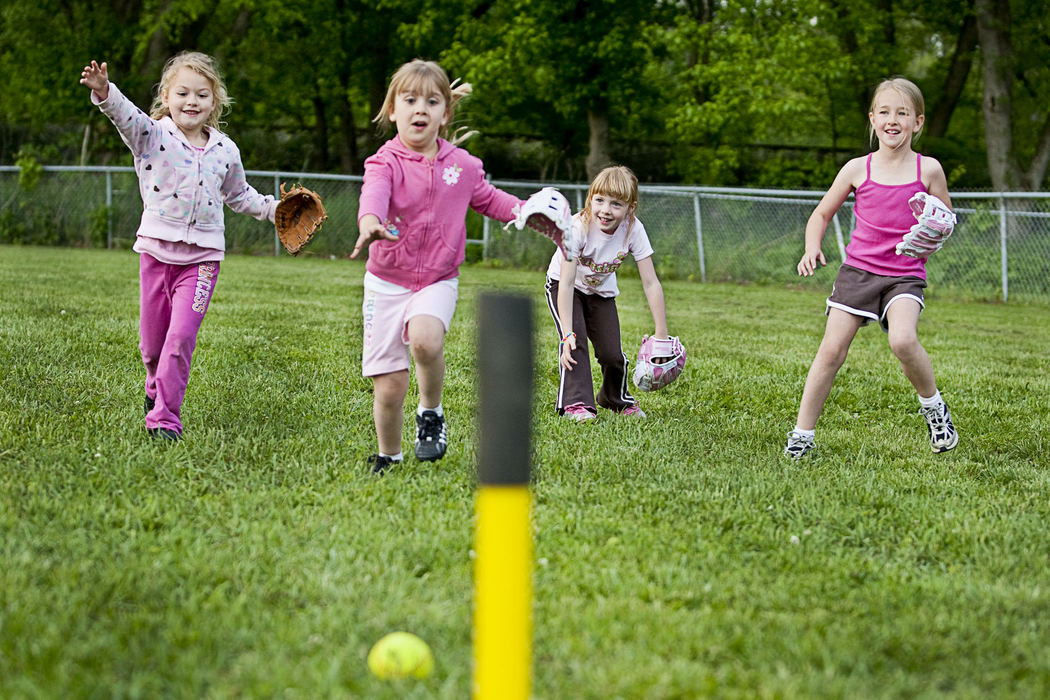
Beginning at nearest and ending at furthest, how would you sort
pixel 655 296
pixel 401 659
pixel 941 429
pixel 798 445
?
pixel 401 659 → pixel 798 445 → pixel 941 429 → pixel 655 296

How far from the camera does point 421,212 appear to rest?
164 inches

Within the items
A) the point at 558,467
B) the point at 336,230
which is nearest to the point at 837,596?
the point at 558,467

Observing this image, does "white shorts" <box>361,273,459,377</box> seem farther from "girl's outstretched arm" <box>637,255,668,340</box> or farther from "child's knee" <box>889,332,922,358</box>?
"child's knee" <box>889,332,922,358</box>

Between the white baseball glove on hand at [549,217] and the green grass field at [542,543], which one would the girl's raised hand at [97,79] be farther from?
the white baseball glove on hand at [549,217]

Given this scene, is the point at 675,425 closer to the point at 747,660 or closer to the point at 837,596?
the point at 837,596

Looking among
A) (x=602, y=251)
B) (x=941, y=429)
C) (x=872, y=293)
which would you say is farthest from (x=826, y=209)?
(x=602, y=251)

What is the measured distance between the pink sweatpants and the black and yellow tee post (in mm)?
3324

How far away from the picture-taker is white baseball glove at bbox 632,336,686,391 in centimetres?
593

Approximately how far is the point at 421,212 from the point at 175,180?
1.51 meters

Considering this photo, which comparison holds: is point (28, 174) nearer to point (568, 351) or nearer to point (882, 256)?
point (568, 351)

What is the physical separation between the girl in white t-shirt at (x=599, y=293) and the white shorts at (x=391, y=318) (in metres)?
1.49

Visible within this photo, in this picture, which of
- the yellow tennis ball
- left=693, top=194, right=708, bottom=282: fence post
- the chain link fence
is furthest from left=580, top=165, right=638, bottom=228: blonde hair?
left=693, top=194, right=708, bottom=282: fence post

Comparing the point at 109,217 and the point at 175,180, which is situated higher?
the point at 109,217

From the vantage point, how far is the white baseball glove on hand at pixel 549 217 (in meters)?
4.00
